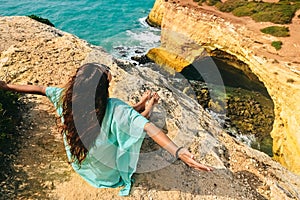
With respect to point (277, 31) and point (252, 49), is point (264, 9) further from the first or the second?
point (252, 49)

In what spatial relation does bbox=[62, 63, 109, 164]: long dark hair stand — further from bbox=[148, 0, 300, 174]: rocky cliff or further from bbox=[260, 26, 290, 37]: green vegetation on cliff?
bbox=[260, 26, 290, 37]: green vegetation on cliff

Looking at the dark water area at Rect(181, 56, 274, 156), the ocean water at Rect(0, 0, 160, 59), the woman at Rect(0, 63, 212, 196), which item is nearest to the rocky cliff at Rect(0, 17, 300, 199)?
the woman at Rect(0, 63, 212, 196)

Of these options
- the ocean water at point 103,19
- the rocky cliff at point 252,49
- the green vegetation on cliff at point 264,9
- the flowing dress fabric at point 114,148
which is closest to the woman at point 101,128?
the flowing dress fabric at point 114,148

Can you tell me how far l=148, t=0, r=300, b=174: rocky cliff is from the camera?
19.6 meters

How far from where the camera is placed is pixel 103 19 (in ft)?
160

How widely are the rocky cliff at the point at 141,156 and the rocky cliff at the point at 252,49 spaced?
10.9m

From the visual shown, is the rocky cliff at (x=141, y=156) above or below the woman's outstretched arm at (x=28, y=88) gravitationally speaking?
below

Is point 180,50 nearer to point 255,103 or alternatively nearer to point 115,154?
point 255,103

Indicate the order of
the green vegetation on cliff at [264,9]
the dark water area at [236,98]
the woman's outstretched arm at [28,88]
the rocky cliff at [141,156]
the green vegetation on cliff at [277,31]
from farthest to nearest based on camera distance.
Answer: the green vegetation on cliff at [264,9], the green vegetation on cliff at [277,31], the dark water area at [236,98], the rocky cliff at [141,156], the woman's outstretched arm at [28,88]

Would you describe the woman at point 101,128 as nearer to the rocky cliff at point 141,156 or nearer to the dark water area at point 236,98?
the rocky cliff at point 141,156

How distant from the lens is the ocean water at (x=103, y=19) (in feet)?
134

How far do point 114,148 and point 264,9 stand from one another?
35.6m

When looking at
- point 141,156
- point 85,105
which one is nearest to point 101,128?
point 85,105

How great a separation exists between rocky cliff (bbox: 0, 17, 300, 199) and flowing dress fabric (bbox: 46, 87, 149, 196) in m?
0.25
